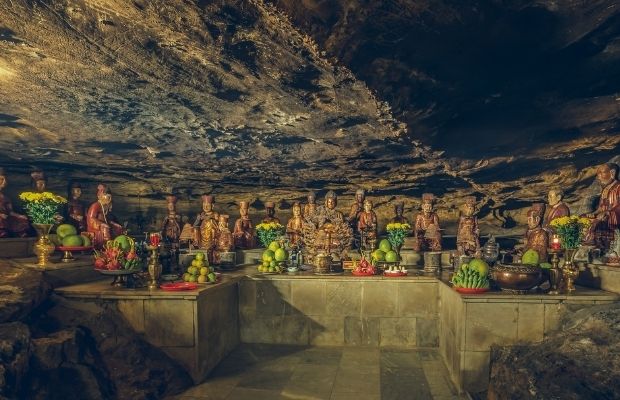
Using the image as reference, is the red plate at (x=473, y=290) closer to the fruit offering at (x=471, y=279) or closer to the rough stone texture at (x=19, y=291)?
the fruit offering at (x=471, y=279)

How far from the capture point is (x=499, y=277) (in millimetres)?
5848

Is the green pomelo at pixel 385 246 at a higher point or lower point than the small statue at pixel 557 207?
lower

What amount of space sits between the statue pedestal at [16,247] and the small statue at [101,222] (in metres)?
1.28

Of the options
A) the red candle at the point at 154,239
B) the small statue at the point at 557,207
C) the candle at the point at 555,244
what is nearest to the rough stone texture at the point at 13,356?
the red candle at the point at 154,239

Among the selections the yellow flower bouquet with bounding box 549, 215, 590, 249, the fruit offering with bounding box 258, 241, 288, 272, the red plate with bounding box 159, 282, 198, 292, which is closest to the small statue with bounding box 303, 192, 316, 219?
the fruit offering with bounding box 258, 241, 288, 272

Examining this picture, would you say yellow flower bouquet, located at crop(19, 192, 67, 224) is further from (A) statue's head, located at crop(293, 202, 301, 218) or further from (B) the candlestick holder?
(A) statue's head, located at crop(293, 202, 301, 218)

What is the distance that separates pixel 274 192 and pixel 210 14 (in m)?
→ 9.39

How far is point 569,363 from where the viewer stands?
14.6ft

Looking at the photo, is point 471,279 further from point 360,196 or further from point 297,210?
point 297,210

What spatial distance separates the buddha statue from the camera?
10.8m

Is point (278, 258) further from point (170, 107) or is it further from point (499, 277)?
point (499, 277)

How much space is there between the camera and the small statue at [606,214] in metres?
7.32

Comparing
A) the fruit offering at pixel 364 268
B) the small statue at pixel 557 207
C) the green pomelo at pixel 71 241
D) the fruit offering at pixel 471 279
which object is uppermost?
the small statue at pixel 557 207

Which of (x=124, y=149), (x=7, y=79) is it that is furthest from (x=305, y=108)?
(x=124, y=149)
